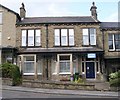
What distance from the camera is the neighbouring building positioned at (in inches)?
1214

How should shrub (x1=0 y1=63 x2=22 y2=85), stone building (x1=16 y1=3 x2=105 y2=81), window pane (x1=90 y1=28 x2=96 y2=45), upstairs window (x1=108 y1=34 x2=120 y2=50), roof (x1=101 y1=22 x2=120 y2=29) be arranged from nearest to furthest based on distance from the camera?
shrub (x1=0 y1=63 x2=22 y2=85), stone building (x1=16 y1=3 x2=105 y2=81), window pane (x1=90 y1=28 x2=96 y2=45), upstairs window (x1=108 y1=34 x2=120 y2=50), roof (x1=101 y1=22 x2=120 y2=29)

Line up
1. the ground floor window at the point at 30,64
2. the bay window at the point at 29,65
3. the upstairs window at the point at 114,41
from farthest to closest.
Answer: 1. the upstairs window at the point at 114,41
2. the bay window at the point at 29,65
3. the ground floor window at the point at 30,64

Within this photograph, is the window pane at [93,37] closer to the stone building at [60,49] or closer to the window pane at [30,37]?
the stone building at [60,49]

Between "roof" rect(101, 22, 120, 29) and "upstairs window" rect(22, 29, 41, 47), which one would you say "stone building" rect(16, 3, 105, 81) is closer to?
"upstairs window" rect(22, 29, 41, 47)

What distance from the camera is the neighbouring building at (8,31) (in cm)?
3083

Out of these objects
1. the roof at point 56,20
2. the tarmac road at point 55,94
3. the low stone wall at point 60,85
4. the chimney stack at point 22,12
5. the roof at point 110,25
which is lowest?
the tarmac road at point 55,94

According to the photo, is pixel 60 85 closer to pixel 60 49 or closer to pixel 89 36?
pixel 60 49

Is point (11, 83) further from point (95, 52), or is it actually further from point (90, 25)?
point (90, 25)

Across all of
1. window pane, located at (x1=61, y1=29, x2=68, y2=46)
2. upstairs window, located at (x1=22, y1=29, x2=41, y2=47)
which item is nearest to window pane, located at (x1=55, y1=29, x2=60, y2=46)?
window pane, located at (x1=61, y1=29, x2=68, y2=46)

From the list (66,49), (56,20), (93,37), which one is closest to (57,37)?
(66,49)

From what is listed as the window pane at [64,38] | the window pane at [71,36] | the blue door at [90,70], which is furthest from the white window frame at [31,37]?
the blue door at [90,70]

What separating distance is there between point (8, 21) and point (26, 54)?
5238 mm

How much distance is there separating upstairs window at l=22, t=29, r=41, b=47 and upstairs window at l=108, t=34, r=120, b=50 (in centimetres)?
905

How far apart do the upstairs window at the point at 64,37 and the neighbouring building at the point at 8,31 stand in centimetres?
535
